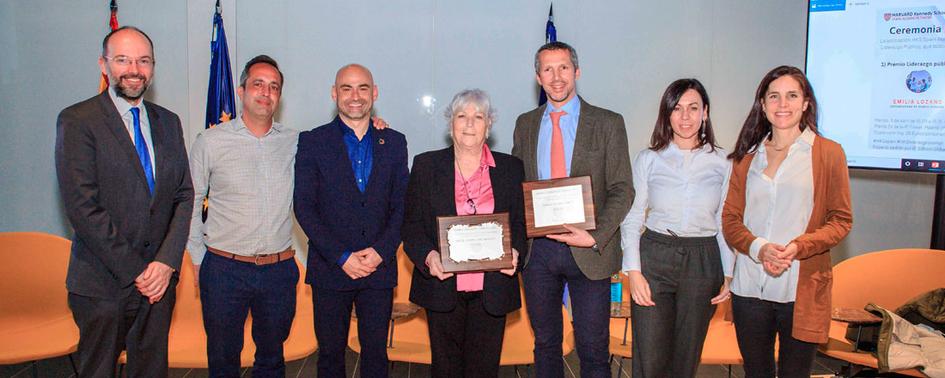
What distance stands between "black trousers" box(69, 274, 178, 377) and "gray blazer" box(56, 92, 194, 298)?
0.19 feet

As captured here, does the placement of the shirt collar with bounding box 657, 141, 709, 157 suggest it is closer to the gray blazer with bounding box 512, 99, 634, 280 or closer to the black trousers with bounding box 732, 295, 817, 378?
the gray blazer with bounding box 512, 99, 634, 280

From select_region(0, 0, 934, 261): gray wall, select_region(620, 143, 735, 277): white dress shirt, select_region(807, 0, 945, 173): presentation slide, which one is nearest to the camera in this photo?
select_region(620, 143, 735, 277): white dress shirt

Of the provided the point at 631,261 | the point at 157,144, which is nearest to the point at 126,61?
the point at 157,144

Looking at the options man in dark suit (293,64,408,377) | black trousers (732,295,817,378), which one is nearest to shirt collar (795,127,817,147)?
black trousers (732,295,817,378)

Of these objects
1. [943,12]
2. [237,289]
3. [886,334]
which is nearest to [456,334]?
[237,289]

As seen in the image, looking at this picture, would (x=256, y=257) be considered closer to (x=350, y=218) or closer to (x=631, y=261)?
(x=350, y=218)

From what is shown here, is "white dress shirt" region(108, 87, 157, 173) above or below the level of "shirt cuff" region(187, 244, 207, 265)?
above

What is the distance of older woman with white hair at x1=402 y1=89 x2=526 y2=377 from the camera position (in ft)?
9.93

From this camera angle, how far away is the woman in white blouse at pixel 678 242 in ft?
9.90

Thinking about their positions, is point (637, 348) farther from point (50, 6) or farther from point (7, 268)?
point (50, 6)

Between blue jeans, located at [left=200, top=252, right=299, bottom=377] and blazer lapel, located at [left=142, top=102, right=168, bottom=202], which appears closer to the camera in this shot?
blazer lapel, located at [left=142, top=102, right=168, bottom=202]

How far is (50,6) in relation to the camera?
5.55m

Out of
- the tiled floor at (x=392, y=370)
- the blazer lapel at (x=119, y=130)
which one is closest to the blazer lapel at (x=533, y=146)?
the blazer lapel at (x=119, y=130)

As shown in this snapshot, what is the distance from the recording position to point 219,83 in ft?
17.3
